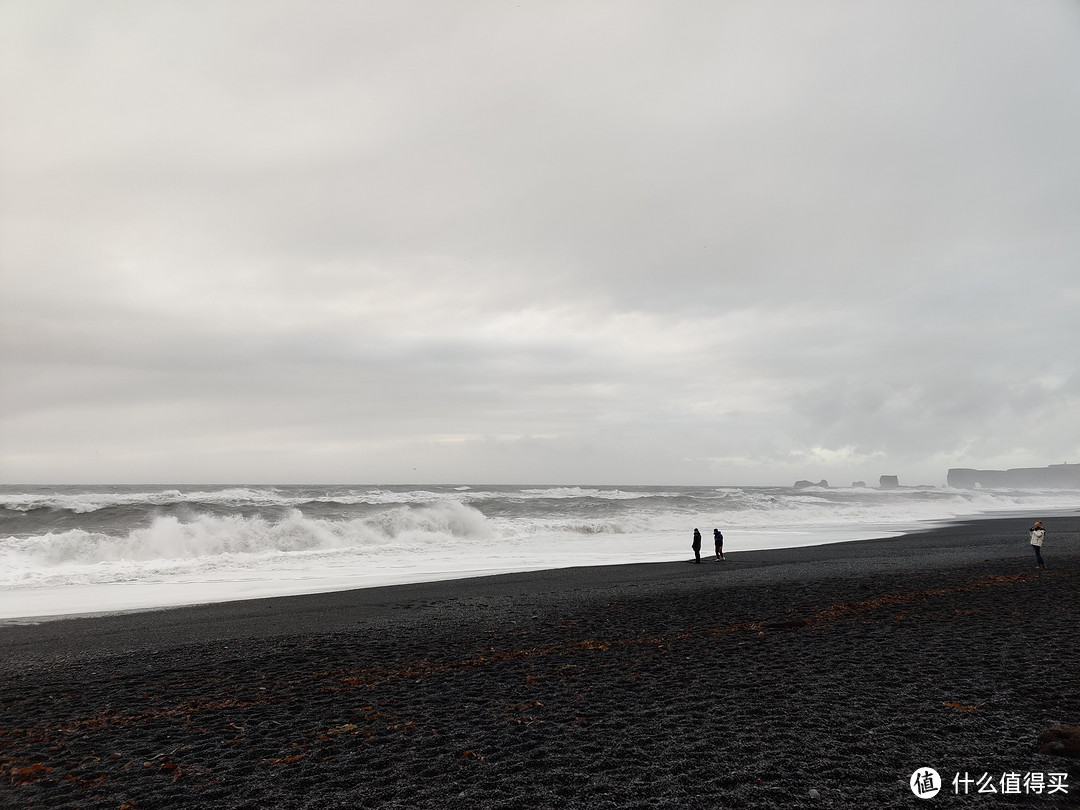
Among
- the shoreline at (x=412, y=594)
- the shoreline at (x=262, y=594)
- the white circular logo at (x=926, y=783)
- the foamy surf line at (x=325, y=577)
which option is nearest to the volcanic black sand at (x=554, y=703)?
the white circular logo at (x=926, y=783)

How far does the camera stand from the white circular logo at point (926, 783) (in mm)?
5067

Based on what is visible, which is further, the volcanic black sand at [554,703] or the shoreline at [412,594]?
the shoreline at [412,594]

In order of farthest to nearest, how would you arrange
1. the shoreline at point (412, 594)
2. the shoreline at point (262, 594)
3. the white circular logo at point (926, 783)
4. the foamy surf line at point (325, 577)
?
the foamy surf line at point (325, 577) < the shoreline at point (262, 594) < the shoreline at point (412, 594) < the white circular logo at point (926, 783)

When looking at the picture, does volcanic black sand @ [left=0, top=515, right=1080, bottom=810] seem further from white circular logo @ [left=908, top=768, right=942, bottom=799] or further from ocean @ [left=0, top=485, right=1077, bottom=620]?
ocean @ [left=0, top=485, right=1077, bottom=620]

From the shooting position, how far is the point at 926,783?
5.21 metres

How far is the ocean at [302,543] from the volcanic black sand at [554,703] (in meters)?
5.93

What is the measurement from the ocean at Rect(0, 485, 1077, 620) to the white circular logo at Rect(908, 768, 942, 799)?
17330mm

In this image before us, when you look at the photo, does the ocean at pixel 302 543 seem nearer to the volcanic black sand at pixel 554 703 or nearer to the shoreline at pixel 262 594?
the shoreline at pixel 262 594

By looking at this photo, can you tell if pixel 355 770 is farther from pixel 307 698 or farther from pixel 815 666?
pixel 815 666

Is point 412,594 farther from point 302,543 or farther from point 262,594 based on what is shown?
point 302,543

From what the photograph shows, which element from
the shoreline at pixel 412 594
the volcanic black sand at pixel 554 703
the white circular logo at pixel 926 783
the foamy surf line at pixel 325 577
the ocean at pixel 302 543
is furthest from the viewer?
the ocean at pixel 302 543

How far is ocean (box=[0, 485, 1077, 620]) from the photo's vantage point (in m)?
20.4

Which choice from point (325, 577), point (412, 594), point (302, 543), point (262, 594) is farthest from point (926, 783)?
point (302, 543)

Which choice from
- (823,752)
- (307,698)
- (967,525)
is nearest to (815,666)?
(823,752)
